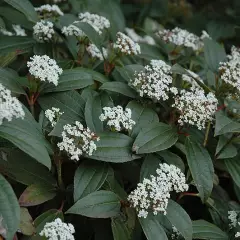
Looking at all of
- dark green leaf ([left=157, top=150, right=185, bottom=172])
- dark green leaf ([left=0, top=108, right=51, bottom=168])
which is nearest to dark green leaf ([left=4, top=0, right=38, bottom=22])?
dark green leaf ([left=0, top=108, right=51, bottom=168])

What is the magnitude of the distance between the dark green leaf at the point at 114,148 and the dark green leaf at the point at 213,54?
1.10m

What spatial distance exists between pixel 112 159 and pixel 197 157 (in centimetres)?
47

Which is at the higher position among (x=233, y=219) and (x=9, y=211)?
(x=9, y=211)

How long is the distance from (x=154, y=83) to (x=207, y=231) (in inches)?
31.0

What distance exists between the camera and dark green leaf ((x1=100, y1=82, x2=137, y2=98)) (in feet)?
8.27

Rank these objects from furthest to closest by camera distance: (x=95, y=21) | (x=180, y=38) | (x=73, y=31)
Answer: (x=180, y=38) → (x=95, y=21) → (x=73, y=31)

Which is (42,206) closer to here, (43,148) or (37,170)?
(37,170)

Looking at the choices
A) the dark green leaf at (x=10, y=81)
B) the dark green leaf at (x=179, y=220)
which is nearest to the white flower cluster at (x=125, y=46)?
the dark green leaf at (x=10, y=81)

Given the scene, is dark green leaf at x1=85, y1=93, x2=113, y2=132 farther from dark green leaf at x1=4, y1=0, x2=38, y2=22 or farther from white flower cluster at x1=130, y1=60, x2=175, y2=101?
dark green leaf at x1=4, y1=0, x2=38, y2=22

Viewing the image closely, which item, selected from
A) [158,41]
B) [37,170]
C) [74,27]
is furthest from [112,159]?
[158,41]

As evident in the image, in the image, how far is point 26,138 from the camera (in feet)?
6.37

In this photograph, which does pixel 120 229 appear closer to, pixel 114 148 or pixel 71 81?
pixel 114 148

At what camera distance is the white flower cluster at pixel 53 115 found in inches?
86.7

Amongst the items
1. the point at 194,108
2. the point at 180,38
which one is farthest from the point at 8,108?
the point at 180,38
